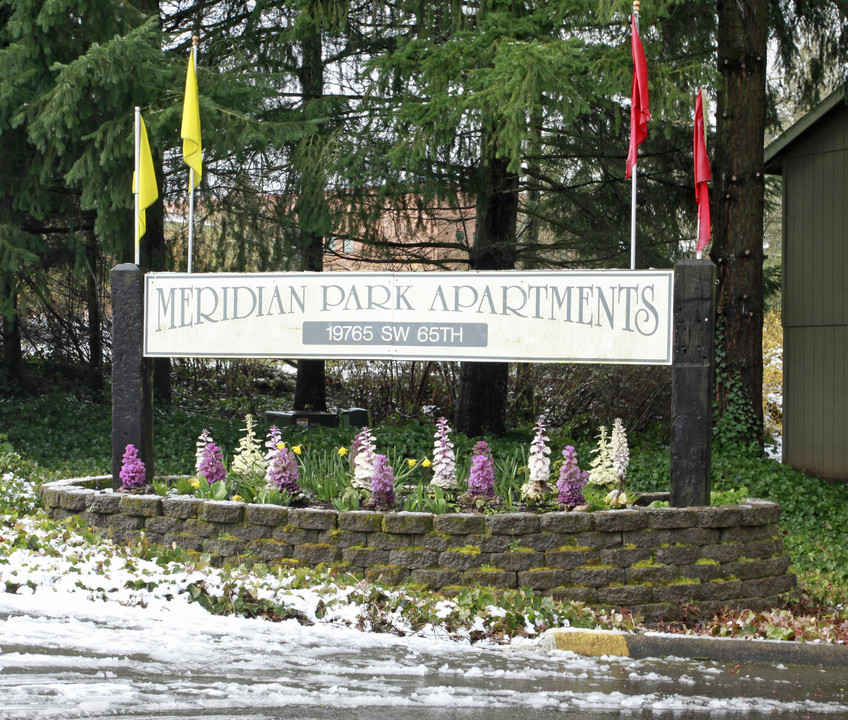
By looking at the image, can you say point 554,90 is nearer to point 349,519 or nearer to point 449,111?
point 449,111

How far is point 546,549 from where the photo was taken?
20.9 feet

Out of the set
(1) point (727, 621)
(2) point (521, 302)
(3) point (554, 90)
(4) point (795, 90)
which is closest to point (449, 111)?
(3) point (554, 90)

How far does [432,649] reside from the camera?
5.42 metres

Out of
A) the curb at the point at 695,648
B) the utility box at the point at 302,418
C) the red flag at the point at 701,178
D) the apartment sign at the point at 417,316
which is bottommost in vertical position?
the curb at the point at 695,648

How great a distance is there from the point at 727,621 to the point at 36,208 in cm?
1015

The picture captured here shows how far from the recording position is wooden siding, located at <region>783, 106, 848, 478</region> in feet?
45.5

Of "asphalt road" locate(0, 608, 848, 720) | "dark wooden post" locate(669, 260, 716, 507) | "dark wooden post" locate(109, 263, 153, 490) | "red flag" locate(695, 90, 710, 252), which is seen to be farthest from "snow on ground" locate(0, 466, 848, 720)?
"red flag" locate(695, 90, 710, 252)

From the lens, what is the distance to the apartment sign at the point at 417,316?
6.92 metres

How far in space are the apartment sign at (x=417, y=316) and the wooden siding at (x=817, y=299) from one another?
813 centimetres

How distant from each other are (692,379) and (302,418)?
9845 mm

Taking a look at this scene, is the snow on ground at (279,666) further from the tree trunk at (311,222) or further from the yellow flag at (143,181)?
the tree trunk at (311,222)

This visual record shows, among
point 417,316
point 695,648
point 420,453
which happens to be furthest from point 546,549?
point 420,453

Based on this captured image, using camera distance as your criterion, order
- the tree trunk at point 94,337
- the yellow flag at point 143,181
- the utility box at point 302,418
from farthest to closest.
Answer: the tree trunk at point 94,337 < the utility box at point 302,418 < the yellow flag at point 143,181

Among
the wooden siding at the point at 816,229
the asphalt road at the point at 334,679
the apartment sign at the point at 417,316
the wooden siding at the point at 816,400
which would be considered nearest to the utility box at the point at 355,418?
the wooden siding at the point at 816,400
